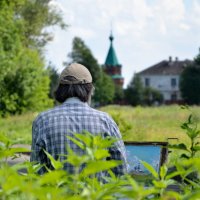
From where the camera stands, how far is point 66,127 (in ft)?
16.5

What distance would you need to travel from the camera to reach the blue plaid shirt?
4945 mm

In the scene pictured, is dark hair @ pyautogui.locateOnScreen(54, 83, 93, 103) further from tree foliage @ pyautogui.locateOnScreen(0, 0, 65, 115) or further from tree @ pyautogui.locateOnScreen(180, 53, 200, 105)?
tree @ pyautogui.locateOnScreen(180, 53, 200, 105)

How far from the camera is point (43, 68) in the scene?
200 feet

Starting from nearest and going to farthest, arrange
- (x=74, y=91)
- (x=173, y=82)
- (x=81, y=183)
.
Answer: (x=81, y=183), (x=74, y=91), (x=173, y=82)

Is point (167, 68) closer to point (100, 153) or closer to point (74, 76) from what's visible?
point (74, 76)

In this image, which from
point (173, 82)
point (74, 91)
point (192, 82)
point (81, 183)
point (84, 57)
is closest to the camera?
point (81, 183)

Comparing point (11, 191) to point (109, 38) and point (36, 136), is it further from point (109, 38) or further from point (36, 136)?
point (109, 38)

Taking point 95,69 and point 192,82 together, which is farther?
point 95,69

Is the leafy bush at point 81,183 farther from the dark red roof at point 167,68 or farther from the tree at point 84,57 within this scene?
the dark red roof at point 167,68

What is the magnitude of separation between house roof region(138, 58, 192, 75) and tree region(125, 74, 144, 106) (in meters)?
20.0

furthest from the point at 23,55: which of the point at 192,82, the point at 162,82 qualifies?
the point at 162,82

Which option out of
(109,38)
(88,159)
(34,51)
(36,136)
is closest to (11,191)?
(88,159)

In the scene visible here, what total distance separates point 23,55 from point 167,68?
83.3 meters

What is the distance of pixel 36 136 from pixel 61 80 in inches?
19.0
